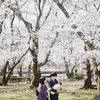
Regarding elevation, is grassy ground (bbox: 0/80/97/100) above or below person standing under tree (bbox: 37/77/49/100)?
below

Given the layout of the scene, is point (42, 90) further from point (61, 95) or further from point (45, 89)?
point (61, 95)

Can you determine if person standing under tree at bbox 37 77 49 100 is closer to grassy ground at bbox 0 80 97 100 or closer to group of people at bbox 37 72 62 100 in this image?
group of people at bbox 37 72 62 100

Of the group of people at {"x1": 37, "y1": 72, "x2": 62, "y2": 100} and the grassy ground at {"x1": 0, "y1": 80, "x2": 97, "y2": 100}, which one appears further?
the grassy ground at {"x1": 0, "y1": 80, "x2": 97, "y2": 100}

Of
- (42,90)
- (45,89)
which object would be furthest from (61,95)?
(42,90)

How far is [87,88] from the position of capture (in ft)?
49.2

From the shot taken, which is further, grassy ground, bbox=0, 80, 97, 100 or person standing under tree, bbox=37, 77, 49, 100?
grassy ground, bbox=0, 80, 97, 100

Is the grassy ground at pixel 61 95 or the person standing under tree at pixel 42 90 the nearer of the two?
the person standing under tree at pixel 42 90

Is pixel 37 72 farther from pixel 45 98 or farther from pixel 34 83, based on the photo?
pixel 45 98

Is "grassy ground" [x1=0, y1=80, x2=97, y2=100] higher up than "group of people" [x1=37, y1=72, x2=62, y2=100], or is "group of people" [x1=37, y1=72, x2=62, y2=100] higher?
"group of people" [x1=37, y1=72, x2=62, y2=100]

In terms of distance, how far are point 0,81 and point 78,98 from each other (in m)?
12.8

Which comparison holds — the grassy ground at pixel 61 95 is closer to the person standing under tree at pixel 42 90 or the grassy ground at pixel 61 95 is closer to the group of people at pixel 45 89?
the group of people at pixel 45 89

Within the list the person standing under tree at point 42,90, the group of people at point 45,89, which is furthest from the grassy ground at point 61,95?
the person standing under tree at point 42,90

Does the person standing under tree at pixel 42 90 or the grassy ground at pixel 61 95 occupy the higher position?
the person standing under tree at pixel 42 90

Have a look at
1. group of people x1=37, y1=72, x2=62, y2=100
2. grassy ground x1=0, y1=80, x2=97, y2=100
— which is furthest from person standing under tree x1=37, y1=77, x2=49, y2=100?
grassy ground x1=0, y1=80, x2=97, y2=100
